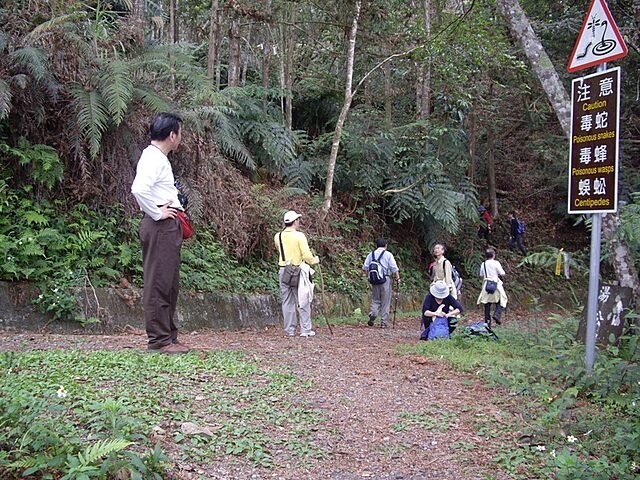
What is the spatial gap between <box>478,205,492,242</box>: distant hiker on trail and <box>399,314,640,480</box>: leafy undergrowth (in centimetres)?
1300

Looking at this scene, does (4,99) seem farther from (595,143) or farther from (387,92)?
(387,92)

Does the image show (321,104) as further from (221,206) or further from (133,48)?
(133,48)

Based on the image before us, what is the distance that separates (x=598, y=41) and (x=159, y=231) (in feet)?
15.2

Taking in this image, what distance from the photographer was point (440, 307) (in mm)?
9375

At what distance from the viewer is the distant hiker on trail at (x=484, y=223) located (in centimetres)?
2069

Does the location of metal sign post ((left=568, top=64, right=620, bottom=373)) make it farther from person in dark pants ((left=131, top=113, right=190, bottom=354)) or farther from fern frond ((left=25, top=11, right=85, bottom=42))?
fern frond ((left=25, top=11, right=85, bottom=42))

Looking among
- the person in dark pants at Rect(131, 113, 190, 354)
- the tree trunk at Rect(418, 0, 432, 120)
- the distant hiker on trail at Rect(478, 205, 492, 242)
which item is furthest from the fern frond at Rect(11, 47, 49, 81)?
the distant hiker on trail at Rect(478, 205, 492, 242)

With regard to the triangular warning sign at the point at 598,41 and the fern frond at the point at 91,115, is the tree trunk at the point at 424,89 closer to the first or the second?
the fern frond at the point at 91,115

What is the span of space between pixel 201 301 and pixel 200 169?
2690mm

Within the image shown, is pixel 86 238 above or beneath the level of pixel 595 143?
beneath

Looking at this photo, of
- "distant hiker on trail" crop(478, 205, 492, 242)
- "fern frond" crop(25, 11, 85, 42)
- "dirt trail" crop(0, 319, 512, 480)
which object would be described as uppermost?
"fern frond" crop(25, 11, 85, 42)

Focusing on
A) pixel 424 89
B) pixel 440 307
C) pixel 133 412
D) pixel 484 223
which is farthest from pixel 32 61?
pixel 484 223

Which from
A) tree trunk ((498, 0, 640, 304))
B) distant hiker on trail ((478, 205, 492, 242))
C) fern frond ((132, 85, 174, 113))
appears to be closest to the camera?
tree trunk ((498, 0, 640, 304))

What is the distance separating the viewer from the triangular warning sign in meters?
5.75
